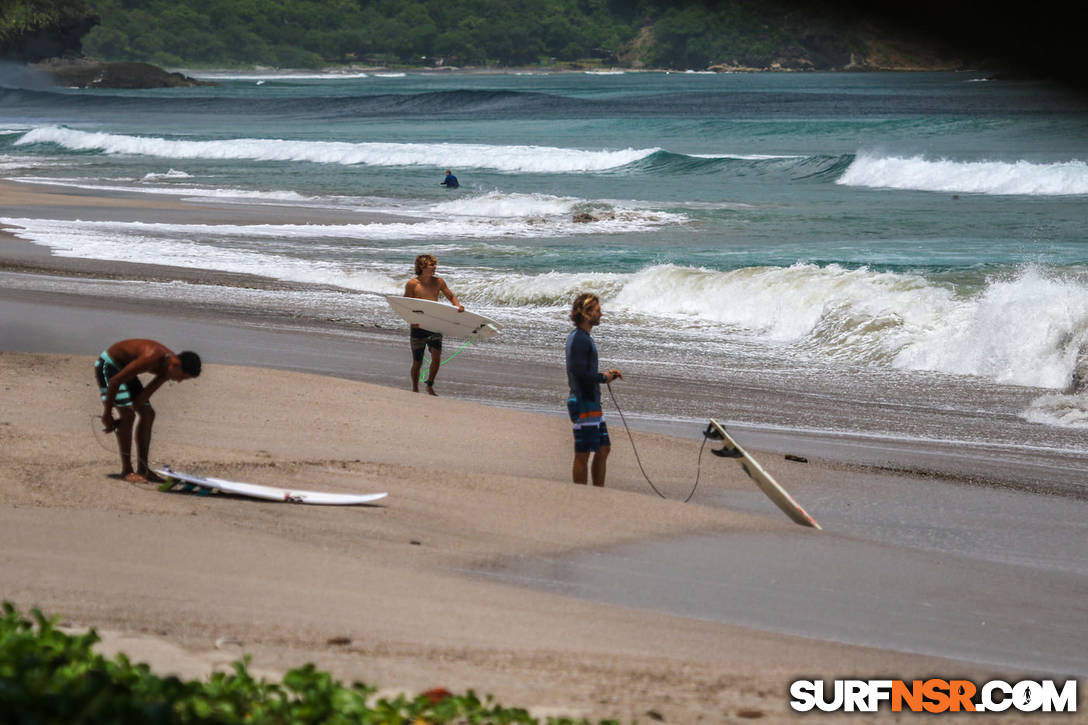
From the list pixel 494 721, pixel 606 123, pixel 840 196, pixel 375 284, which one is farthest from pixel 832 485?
pixel 606 123

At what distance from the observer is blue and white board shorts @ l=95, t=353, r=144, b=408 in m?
7.36

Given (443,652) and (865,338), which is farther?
(865,338)

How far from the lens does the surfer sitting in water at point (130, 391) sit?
23.7 feet

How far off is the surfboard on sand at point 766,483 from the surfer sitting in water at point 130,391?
3.48m

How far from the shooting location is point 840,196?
35562 mm

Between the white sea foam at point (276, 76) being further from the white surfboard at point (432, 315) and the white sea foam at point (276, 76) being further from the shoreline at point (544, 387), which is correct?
the white surfboard at point (432, 315)

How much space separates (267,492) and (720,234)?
2034 centimetres

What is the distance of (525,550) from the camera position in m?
6.69

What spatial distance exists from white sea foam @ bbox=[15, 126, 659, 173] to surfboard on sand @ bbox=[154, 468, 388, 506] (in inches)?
1569

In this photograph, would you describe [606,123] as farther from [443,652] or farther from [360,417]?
[443,652]

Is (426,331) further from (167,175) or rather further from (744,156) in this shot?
(744,156)

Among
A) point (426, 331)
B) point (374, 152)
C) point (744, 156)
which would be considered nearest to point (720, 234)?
point (426, 331)

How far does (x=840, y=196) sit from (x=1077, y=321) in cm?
2284

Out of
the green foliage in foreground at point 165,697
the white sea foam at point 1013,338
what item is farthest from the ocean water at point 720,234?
the green foliage in foreground at point 165,697
